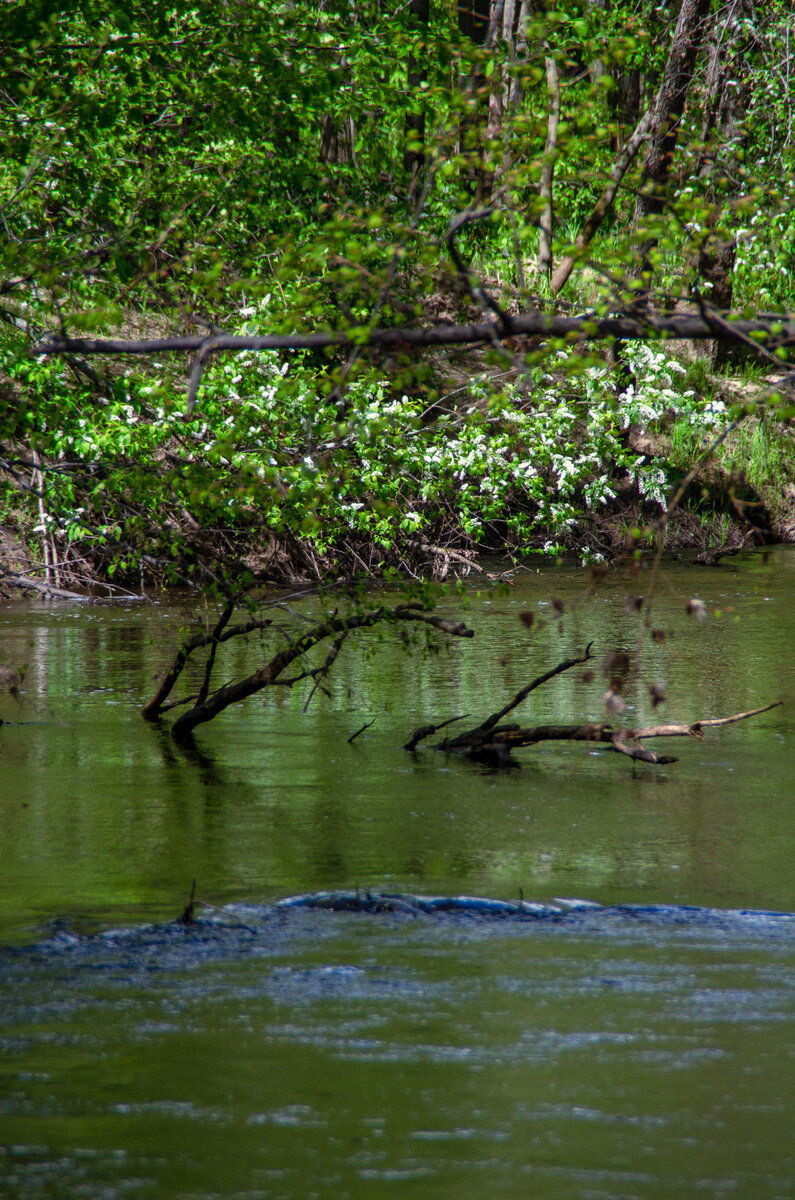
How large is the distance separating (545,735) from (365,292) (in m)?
3.13

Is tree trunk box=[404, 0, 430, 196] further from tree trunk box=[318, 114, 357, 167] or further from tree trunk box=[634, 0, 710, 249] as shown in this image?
tree trunk box=[634, 0, 710, 249]

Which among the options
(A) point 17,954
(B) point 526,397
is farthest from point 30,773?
(B) point 526,397

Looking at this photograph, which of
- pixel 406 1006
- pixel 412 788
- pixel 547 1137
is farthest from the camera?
pixel 412 788

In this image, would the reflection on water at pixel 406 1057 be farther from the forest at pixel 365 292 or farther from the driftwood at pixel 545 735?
the driftwood at pixel 545 735

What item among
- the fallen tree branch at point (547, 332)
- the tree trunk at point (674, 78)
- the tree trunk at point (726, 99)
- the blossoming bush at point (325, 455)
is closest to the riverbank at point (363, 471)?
the blossoming bush at point (325, 455)

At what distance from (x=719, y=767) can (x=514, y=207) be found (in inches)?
152

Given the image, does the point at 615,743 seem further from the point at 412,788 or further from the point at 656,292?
the point at 656,292

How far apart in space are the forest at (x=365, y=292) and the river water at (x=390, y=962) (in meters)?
1.28

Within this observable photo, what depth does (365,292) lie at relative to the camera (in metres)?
5.57

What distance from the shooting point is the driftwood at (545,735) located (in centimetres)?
757

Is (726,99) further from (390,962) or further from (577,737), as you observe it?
(390,962)

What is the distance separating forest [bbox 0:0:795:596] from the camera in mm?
5391

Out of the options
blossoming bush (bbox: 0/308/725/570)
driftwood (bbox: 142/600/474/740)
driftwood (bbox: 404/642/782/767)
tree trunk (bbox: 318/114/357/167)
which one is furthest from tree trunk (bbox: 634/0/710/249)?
driftwood (bbox: 404/642/782/767)

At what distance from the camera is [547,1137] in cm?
333
